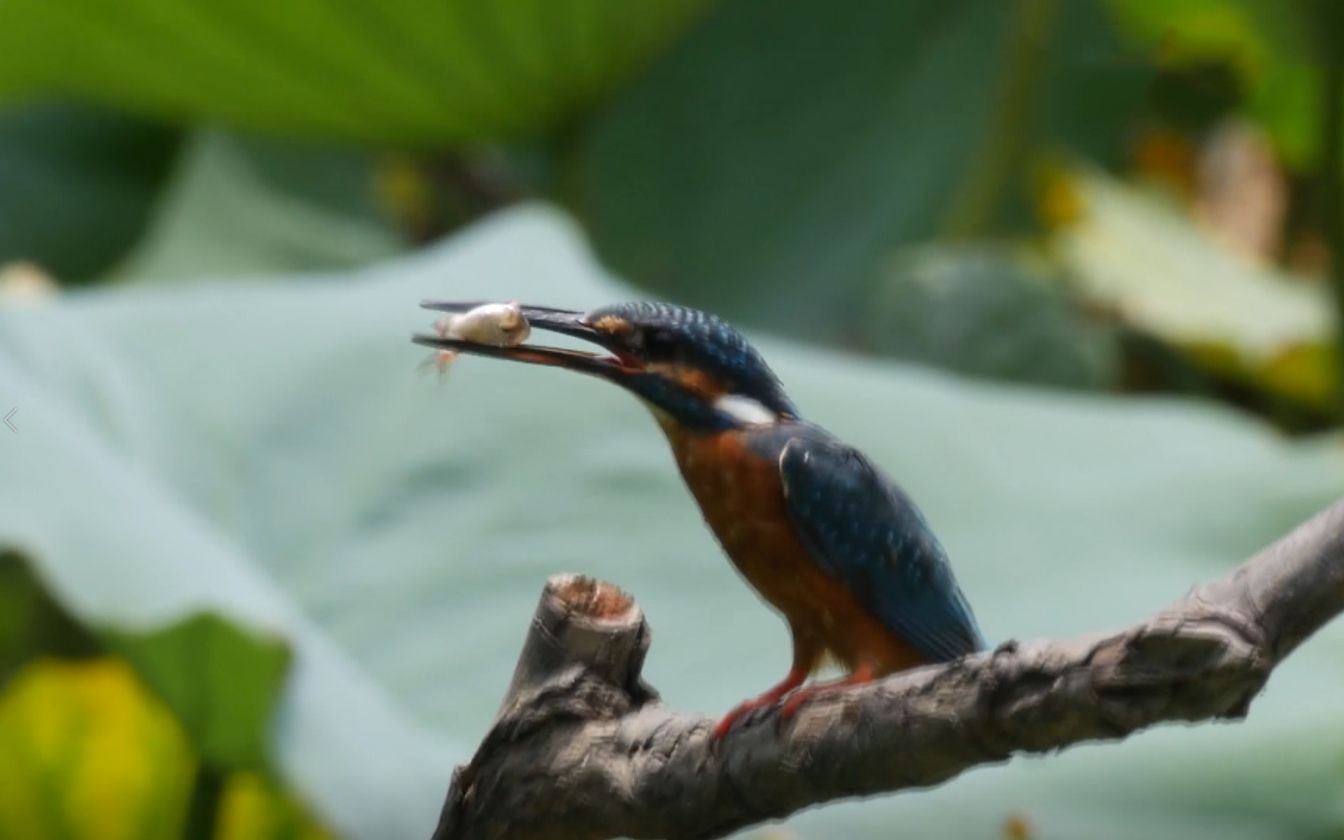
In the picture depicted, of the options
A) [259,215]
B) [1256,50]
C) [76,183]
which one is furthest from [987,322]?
[76,183]

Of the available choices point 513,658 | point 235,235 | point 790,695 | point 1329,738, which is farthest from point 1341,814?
point 235,235

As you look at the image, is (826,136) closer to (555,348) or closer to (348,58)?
(348,58)

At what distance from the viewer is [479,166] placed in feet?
15.2

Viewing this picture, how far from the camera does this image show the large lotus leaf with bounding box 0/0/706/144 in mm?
3330

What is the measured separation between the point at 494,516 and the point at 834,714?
1.57m

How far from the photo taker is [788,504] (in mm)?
1046

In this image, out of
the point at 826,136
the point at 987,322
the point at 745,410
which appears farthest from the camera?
the point at 826,136

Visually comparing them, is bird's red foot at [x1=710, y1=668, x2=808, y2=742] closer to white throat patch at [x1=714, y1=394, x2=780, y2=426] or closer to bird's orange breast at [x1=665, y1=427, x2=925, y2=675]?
bird's orange breast at [x1=665, y1=427, x2=925, y2=675]

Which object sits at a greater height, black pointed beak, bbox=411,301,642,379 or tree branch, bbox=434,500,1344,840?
black pointed beak, bbox=411,301,642,379

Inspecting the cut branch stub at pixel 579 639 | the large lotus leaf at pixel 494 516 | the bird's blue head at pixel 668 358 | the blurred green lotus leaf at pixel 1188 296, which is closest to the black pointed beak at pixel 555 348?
the bird's blue head at pixel 668 358

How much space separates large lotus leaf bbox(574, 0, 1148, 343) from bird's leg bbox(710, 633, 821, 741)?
9.57 feet

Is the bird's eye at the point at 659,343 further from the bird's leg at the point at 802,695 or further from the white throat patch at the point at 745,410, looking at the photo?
the bird's leg at the point at 802,695

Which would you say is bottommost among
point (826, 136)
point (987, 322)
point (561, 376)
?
point (561, 376)

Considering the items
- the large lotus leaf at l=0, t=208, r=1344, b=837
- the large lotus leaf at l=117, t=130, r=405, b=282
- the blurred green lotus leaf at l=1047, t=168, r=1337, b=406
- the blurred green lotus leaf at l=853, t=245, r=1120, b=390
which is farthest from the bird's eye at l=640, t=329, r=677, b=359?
the large lotus leaf at l=117, t=130, r=405, b=282
